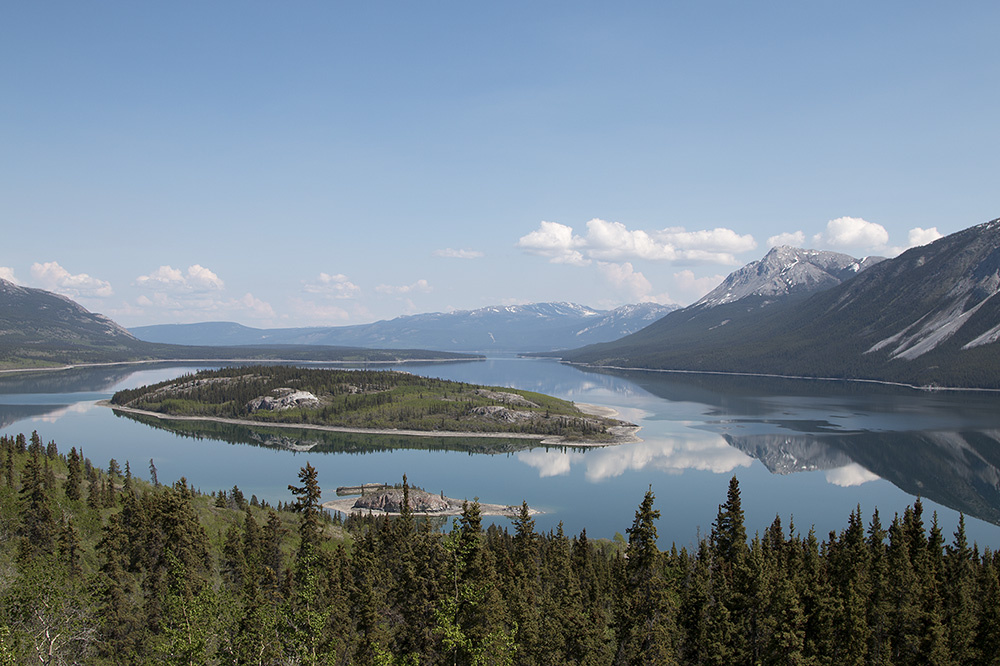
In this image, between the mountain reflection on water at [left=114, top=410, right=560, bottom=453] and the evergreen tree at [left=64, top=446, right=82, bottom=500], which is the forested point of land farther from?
the mountain reflection on water at [left=114, top=410, right=560, bottom=453]

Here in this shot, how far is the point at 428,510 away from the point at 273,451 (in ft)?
253

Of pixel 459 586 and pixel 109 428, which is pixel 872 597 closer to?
pixel 459 586

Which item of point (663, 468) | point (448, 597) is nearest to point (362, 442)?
point (663, 468)

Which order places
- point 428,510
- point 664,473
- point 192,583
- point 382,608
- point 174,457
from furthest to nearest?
point 174,457, point 664,473, point 428,510, point 382,608, point 192,583

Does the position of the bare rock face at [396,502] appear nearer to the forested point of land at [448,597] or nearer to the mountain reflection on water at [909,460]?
the forested point of land at [448,597]

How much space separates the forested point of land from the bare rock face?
42661 millimetres

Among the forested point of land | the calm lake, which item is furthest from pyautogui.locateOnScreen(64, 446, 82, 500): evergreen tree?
the calm lake

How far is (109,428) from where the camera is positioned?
19862cm

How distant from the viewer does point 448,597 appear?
3152 cm

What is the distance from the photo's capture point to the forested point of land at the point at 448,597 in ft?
103

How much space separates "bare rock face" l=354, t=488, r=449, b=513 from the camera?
111 meters

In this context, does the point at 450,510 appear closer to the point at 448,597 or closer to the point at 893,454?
the point at 448,597

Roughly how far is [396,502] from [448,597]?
270 ft

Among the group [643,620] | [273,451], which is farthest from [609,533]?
[273,451]
